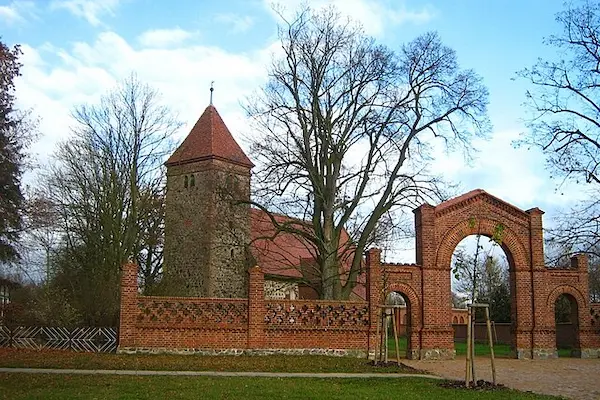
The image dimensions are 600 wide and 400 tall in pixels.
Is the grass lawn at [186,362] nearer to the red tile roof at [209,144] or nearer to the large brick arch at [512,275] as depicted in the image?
the large brick arch at [512,275]

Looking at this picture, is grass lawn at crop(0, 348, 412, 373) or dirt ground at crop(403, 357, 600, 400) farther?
grass lawn at crop(0, 348, 412, 373)

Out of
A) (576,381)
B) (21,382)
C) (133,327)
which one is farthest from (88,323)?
(576,381)

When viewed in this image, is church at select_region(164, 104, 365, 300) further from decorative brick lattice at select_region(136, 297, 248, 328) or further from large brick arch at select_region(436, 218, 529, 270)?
decorative brick lattice at select_region(136, 297, 248, 328)

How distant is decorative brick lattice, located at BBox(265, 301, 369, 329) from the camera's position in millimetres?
21328

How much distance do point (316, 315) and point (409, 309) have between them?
3.92m

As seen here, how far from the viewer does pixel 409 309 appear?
23.5 metres

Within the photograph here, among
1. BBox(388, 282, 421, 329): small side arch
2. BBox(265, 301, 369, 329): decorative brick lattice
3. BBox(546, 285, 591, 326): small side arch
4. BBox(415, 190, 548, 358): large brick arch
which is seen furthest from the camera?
BBox(546, 285, 591, 326): small side arch

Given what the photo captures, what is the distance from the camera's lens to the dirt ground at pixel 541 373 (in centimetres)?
1416

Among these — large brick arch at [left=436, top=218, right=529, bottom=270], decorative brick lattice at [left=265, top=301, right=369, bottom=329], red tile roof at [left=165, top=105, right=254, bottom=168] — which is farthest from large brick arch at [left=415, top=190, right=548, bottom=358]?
red tile roof at [left=165, top=105, right=254, bottom=168]

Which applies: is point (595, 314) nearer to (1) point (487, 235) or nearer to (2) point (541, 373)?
(1) point (487, 235)

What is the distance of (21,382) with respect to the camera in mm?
13086

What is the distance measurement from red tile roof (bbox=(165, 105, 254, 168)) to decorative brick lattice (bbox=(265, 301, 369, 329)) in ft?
57.5

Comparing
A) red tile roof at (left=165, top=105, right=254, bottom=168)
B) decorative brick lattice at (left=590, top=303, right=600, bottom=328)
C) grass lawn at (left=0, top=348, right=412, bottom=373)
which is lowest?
grass lawn at (left=0, top=348, right=412, bottom=373)

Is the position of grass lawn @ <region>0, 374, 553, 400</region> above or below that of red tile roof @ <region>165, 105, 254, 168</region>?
below
